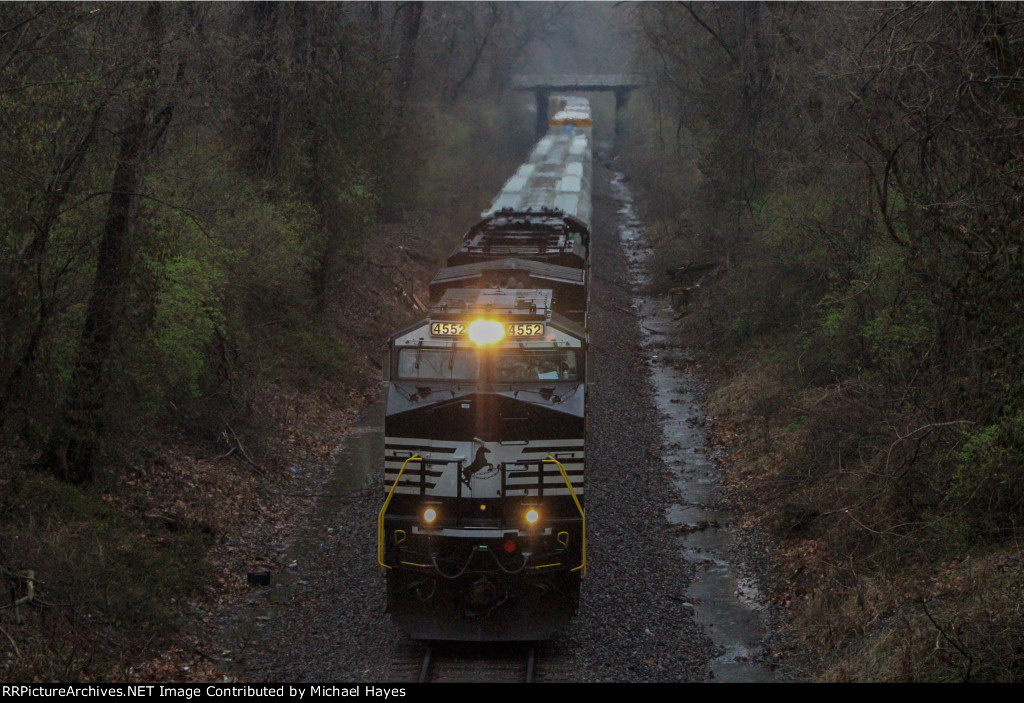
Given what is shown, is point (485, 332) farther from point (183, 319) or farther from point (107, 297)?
point (183, 319)

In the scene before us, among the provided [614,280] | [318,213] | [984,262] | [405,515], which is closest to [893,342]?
[984,262]

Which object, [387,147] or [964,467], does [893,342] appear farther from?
[387,147]

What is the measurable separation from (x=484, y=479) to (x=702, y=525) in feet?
21.8

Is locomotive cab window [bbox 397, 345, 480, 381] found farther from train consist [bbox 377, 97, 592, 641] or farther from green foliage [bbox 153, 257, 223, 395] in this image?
green foliage [bbox 153, 257, 223, 395]

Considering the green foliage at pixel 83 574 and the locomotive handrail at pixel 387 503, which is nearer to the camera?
the green foliage at pixel 83 574

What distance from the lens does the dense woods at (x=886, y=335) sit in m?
9.88

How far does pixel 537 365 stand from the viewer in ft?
A: 36.8

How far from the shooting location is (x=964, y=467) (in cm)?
1162

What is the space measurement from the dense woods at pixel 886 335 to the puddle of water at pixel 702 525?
2.03 ft

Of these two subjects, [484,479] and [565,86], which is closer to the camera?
[484,479]

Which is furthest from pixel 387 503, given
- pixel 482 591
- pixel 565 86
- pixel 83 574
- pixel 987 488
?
pixel 565 86

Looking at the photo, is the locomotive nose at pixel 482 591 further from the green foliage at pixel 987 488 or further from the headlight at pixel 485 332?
the green foliage at pixel 987 488

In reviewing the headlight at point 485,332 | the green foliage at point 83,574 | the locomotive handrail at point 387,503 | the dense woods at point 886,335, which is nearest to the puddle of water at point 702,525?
the dense woods at point 886,335
